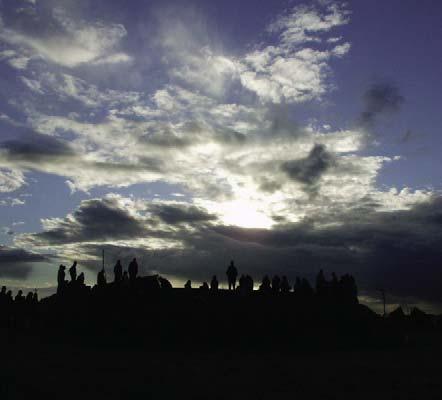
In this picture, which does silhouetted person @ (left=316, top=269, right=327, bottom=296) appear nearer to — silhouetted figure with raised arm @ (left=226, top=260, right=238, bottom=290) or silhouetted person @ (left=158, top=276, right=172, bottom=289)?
silhouetted figure with raised arm @ (left=226, top=260, right=238, bottom=290)

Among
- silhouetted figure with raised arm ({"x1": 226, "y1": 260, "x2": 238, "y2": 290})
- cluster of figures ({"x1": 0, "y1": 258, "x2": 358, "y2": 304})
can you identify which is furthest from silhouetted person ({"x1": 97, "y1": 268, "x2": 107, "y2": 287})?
silhouetted figure with raised arm ({"x1": 226, "y1": 260, "x2": 238, "y2": 290})

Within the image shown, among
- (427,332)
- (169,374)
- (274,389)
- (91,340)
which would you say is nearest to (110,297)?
(91,340)

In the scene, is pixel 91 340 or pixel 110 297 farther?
pixel 110 297

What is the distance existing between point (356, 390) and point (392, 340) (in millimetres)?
19175

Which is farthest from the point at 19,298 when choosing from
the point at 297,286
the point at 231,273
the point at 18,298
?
the point at 297,286

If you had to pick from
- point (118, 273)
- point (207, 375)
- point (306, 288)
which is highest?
point (118, 273)

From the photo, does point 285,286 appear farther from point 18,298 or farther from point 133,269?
point 18,298

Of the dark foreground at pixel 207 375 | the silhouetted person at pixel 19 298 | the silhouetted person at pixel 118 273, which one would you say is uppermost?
the silhouetted person at pixel 118 273

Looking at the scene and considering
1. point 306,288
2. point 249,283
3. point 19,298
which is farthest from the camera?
point 19,298

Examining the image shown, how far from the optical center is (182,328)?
121 feet

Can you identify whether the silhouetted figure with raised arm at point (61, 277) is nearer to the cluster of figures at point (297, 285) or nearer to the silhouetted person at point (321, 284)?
the cluster of figures at point (297, 285)

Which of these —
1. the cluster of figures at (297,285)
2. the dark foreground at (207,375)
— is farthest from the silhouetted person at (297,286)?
the dark foreground at (207,375)

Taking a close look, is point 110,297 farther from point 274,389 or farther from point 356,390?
point 356,390

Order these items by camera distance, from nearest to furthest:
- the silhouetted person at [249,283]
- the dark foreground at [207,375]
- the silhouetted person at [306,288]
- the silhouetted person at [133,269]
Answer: the dark foreground at [207,375] → the silhouetted person at [133,269] → the silhouetted person at [249,283] → the silhouetted person at [306,288]
